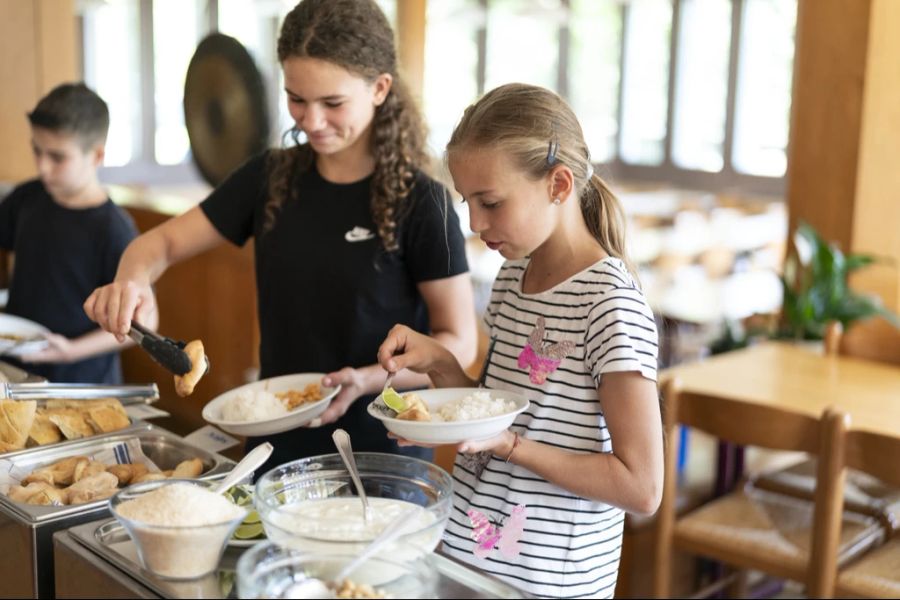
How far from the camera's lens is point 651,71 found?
30.3ft

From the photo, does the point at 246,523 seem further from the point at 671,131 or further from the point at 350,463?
the point at 671,131

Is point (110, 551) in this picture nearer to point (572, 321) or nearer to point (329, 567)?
point (329, 567)

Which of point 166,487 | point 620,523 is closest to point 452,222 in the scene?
point 620,523

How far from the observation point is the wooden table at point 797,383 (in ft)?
8.43

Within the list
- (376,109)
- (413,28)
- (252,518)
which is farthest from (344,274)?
(413,28)

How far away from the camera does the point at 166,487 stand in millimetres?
1138

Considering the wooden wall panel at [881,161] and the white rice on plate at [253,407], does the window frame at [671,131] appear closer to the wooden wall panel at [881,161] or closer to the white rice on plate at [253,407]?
the wooden wall panel at [881,161]

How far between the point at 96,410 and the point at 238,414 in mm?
283

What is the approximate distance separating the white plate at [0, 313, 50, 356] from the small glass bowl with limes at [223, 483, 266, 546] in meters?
0.99

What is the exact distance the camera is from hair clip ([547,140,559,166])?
1.35 meters

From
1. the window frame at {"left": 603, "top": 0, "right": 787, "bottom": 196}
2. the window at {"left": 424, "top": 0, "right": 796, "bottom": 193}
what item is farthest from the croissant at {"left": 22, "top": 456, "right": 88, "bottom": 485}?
the window frame at {"left": 603, "top": 0, "right": 787, "bottom": 196}

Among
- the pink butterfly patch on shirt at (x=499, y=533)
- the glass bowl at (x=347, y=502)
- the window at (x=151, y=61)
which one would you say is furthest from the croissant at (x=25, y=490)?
the window at (x=151, y=61)

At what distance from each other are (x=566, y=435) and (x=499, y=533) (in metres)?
0.17

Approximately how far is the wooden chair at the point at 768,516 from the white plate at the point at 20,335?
139 cm
